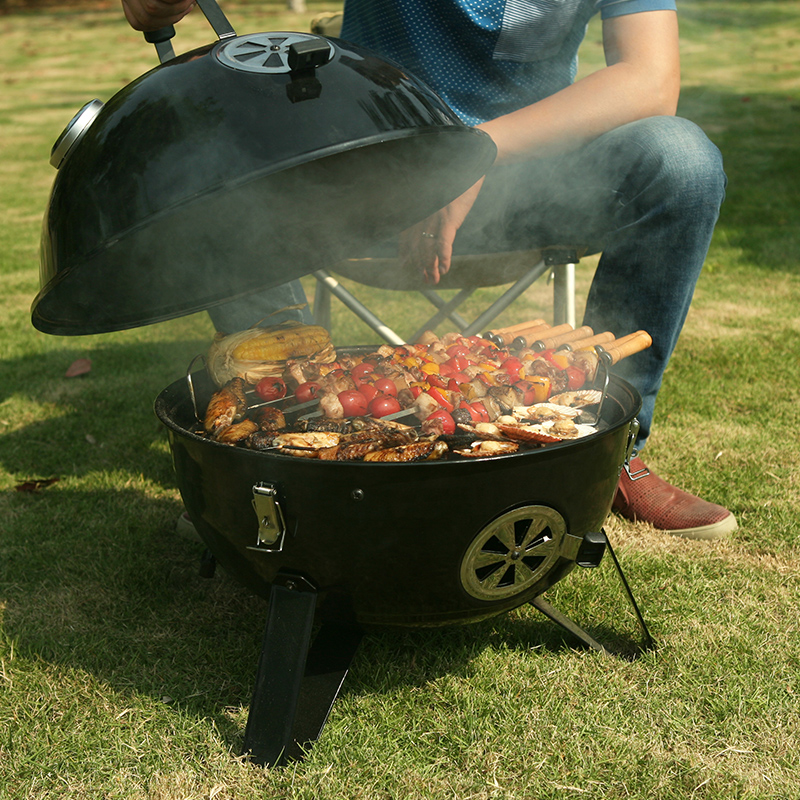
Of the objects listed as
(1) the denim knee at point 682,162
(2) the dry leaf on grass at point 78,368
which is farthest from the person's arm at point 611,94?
(2) the dry leaf on grass at point 78,368

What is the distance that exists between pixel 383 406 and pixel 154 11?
94 cm

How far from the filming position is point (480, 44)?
237cm

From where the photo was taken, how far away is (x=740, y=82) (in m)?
11.7

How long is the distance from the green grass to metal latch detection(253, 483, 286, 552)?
0.28 metres

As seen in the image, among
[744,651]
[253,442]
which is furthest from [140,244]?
[744,651]

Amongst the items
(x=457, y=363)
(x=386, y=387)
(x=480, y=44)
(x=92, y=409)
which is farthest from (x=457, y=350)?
(x=92, y=409)

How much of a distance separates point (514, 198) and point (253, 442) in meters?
1.41

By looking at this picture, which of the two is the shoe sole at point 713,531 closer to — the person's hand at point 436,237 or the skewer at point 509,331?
the skewer at point 509,331

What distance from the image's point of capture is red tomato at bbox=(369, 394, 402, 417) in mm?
1580

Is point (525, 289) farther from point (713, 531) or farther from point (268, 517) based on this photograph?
point (268, 517)

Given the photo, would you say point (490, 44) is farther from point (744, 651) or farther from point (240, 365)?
point (744, 651)

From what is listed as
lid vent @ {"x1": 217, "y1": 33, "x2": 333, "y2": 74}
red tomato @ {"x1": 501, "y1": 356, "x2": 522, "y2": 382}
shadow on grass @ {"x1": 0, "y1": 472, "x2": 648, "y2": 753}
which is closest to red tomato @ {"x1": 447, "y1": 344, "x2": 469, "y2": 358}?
red tomato @ {"x1": 501, "y1": 356, "x2": 522, "y2": 382}

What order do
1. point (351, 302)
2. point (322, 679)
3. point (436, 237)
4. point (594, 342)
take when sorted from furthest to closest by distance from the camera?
→ point (351, 302) → point (436, 237) → point (594, 342) → point (322, 679)

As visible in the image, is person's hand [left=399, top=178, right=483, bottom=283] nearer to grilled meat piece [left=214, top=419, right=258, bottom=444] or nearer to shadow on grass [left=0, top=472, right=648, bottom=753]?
grilled meat piece [left=214, top=419, right=258, bottom=444]
